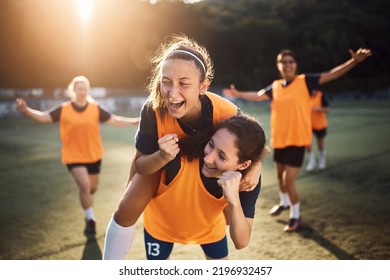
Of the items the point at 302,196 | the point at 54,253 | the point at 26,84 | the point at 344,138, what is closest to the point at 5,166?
the point at 54,253

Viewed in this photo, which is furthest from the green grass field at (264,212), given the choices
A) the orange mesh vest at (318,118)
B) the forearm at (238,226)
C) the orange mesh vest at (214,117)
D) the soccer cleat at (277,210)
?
the forearm at (238,226)

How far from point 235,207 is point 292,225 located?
2.19 meters

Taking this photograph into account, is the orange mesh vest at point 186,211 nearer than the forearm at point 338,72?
Yes

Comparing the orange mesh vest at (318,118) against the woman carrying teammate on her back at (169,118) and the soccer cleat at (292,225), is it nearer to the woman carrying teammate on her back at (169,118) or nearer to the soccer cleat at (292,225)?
the soccer cleat at (292,225)

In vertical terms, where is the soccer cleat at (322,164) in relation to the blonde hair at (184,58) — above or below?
below

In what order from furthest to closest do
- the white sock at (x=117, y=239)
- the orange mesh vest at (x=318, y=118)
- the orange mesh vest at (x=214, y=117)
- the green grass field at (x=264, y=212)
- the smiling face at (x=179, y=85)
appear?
1. the orange mesh vest at (x=318, y=118)
2. the green grass field at (x=264, y=212)
3. the white sock at (x=117, y=239)
4. the orange mesh vest at (x=214, y=117)
5. the smiling face at (x=179, y=85)

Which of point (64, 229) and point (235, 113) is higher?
point (235, 113)

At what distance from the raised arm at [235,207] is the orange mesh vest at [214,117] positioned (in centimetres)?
36

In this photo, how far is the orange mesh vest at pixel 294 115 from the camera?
13.0 feet

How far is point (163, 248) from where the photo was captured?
2.20m
